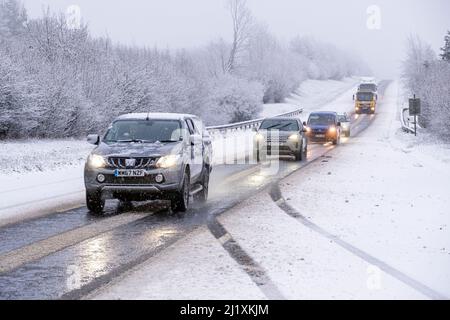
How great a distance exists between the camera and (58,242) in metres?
8.62

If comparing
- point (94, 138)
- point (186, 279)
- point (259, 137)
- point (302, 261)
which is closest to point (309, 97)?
point (259, 137)

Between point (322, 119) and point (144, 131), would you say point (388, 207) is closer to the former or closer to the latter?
point (144, 131)

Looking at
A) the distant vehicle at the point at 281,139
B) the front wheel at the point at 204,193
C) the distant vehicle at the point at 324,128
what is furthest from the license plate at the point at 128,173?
the distant vehicle at the point at 324,128

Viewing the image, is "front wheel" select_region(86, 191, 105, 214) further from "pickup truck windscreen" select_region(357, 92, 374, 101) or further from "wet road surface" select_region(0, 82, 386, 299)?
"pickup truck windscreen" select_region(357, 92, 374, 101)

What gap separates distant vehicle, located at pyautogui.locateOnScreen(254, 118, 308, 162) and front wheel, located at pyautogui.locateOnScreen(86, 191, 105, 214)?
13.5 meters

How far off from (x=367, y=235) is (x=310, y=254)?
5.62 ft

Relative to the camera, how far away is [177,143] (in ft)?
38.6

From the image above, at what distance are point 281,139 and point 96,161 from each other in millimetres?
14076

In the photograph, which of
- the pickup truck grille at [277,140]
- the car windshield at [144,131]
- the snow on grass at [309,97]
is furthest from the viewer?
the snow on grass at [309,97]

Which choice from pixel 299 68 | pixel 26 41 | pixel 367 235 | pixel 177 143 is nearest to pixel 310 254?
pixel 367 235

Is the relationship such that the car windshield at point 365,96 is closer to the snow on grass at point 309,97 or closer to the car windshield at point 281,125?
the snow on grass at point 309,97

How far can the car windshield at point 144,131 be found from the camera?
1209 centimetres

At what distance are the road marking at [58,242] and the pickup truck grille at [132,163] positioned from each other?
91cm

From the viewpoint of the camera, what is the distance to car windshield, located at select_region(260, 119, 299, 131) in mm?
24859
